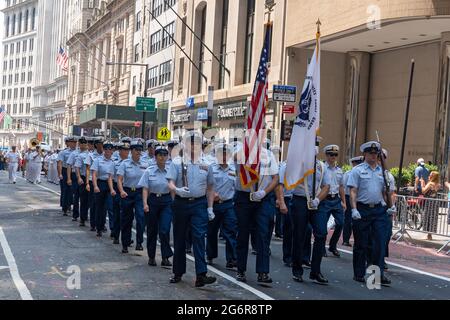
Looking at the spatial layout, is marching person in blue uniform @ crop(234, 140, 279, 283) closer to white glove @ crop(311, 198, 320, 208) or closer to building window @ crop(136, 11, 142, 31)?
white glove @ crop(311, 198, 320, 208)

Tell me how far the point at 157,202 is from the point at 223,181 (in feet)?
4.15

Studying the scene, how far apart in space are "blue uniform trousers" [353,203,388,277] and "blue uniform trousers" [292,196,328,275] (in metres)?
0.52

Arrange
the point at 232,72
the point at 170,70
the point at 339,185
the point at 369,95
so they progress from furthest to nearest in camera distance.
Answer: the point at 170,70
the point at 232,72
the point at 369,95
the point at 339,185

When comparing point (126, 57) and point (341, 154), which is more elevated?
point (126, 57)

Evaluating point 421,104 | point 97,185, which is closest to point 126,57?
point 421,104

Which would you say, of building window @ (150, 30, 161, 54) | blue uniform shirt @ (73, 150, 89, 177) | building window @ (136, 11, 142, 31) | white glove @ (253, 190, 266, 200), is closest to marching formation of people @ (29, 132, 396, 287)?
white glove @ (253, 190, 266, 200)

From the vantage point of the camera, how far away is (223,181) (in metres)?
11.5

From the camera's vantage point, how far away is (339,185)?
11867mm

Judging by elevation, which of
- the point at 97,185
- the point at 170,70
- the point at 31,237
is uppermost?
the point at 170,70

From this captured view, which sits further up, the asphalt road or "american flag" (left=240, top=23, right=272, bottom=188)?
"american flag" (left=240, top=23, right=272, bottom=188)

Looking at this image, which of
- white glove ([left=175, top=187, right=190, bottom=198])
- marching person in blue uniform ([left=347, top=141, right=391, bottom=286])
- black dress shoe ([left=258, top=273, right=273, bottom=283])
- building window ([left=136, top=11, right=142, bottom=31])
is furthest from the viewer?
building window ([left=136, top=11, right=142, bottom=31])

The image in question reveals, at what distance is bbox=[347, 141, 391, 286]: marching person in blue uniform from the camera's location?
9914 millimetres

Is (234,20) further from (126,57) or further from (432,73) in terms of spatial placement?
(126,57)

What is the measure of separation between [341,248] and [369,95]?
1970 centimetres
